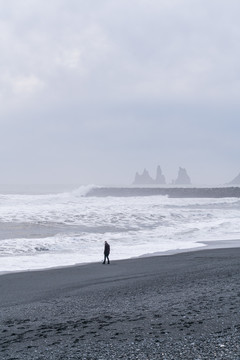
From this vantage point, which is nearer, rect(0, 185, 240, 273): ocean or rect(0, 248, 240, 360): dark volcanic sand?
rect(0, 248, 240, 360): dark volcanic sand

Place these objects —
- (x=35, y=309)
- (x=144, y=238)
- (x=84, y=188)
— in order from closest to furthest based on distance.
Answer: (x=35, y=309) < (x=144, y=238) < (x=84, y=188)

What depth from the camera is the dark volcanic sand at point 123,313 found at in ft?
19.5

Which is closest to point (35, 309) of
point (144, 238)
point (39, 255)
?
point (39, 255)

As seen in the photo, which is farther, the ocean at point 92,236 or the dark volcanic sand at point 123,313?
the ocean at point 92,236

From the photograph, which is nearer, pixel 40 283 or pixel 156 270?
pixel 40 283

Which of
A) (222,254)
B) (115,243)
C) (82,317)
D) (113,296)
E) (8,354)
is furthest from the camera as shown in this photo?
(115,243)

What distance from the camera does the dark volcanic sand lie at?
19.5 ft

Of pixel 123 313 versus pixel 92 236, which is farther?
pixel 92 236

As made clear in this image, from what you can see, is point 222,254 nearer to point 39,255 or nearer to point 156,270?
point 156,270

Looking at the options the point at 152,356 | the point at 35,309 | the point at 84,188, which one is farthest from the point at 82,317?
the point at 84,188

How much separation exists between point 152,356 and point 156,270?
26.6ft

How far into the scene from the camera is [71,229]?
84.5 feet

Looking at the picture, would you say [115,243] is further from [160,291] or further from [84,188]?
[84,188]

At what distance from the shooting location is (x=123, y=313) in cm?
806
